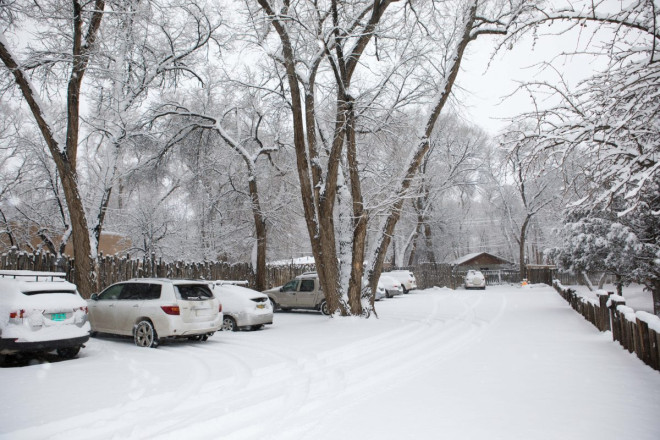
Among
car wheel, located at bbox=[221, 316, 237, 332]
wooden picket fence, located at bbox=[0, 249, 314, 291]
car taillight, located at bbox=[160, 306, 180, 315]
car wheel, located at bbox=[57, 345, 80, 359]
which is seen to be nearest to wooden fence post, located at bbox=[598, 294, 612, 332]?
car wheel, located at bbox=[221, 316, 237, 332]

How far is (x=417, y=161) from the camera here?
1395 centimetres

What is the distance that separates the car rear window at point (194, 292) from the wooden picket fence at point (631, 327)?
8440 mm

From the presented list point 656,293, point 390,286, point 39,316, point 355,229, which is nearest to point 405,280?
point 390,286

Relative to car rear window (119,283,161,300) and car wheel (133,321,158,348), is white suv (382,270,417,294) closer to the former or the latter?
car rear window (119,283,161,300)

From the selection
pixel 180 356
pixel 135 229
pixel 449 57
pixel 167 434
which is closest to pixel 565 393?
pixel 167 434

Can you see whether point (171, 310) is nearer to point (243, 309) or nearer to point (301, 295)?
point (243, 309)

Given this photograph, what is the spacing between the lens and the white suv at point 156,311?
9.60 m

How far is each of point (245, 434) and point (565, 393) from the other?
13.2ft

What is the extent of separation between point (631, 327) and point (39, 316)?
1021 cm

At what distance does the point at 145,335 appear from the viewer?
978 centimetres

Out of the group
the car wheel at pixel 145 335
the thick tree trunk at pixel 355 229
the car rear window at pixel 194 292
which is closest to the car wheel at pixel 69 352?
the car wheel at pixel 145 335

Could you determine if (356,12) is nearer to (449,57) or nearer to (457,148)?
(449,57)

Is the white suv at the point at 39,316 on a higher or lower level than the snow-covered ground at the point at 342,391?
higher

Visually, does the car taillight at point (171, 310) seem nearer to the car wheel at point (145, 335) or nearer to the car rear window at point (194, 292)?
the car rear window at point (194, 292)
